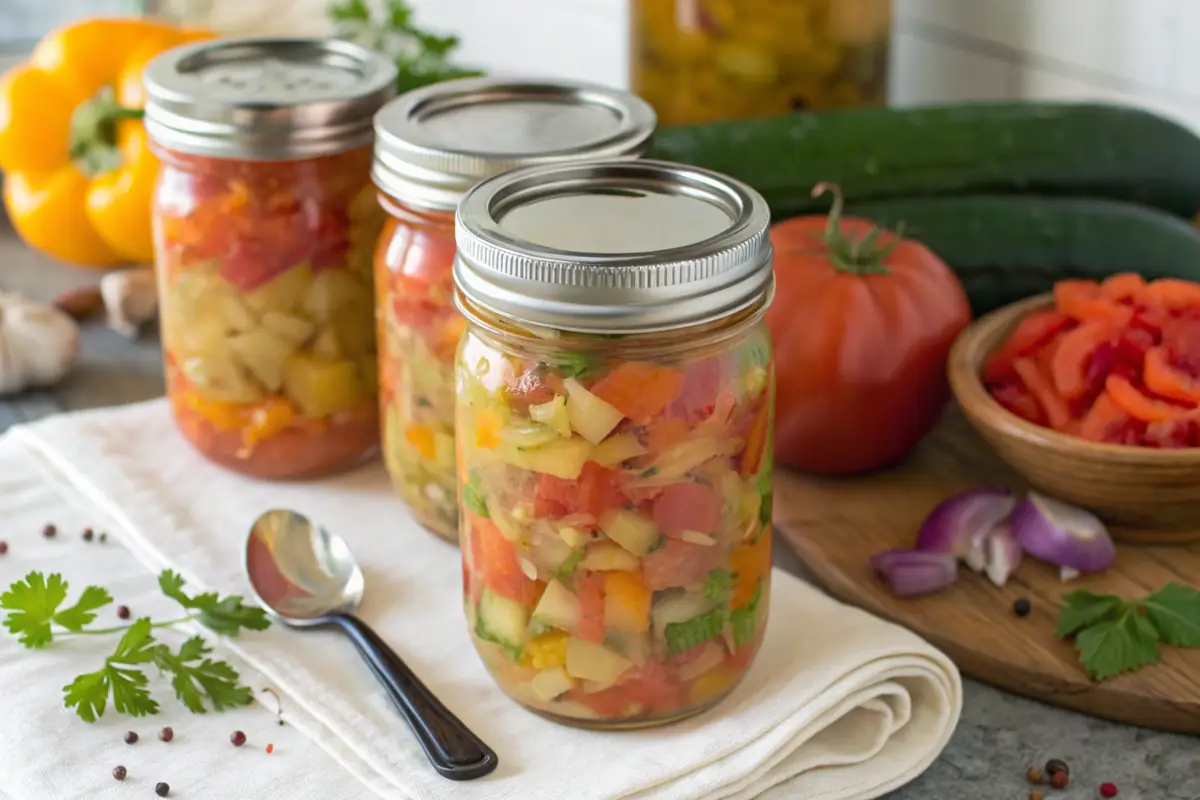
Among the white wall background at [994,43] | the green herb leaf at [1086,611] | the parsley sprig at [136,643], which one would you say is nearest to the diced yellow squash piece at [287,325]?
the parsley sprig at [136,643]

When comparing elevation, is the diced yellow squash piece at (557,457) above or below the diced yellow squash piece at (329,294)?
above

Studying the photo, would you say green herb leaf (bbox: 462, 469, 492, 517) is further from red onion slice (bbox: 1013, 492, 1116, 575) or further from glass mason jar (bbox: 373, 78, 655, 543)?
red onion slice (bbox: 1013, 492, 1116, 575)

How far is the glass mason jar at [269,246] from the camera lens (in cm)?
130

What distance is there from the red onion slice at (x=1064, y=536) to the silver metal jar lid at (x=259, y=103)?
2.34 feet

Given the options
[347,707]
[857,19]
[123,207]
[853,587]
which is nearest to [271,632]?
[347,707]

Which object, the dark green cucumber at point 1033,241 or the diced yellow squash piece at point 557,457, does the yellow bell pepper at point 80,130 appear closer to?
the dark green cucumber at point 1033,241

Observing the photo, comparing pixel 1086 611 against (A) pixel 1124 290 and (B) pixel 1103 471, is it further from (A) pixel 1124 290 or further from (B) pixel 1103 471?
(A) pixel 1124 290

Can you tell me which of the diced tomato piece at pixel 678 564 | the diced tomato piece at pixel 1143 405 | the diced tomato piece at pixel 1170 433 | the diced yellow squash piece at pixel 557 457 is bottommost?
the diced tomato piece at pixel 1170 433

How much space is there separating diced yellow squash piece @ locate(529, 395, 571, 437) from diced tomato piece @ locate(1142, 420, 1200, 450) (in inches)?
24.0

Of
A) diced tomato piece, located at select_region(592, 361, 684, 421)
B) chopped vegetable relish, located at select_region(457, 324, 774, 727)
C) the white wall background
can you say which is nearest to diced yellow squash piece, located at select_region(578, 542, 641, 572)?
chopped vegetable relish, located at select_region(457, 324, 774, 727)

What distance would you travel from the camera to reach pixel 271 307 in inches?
53.7

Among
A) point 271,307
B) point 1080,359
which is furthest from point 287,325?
point 1080,359

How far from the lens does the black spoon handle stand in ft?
3.32

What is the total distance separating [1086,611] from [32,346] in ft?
4.00
